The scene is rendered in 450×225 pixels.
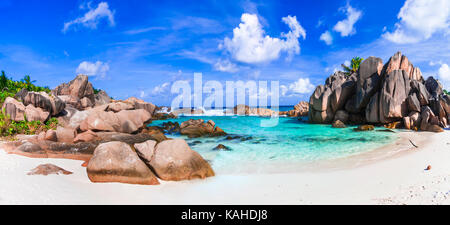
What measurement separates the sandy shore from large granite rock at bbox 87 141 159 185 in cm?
26

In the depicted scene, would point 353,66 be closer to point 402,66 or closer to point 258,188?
point 402,66

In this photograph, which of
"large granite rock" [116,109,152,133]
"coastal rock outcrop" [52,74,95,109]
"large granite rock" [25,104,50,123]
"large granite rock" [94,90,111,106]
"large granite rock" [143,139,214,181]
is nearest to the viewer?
"large granite rock" [143,139,214,181]

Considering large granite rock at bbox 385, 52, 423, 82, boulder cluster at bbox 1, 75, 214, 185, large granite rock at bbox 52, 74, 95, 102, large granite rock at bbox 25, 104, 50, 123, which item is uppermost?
large granite rock at bbox 385, 52, 423, 82

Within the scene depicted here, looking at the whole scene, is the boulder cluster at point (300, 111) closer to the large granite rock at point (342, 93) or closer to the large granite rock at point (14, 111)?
the large granite rock at point (342, 93)

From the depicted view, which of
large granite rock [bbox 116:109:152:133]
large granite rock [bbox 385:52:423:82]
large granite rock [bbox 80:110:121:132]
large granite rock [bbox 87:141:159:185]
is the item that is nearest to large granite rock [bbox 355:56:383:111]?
large granite rock [bbox 385:52:423:82]

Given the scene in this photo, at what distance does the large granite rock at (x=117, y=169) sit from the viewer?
6.25m

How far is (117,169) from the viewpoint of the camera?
20.6 feet

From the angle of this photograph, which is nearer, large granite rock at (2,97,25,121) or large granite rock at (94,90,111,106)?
large granite rock at (2,97,25,121)

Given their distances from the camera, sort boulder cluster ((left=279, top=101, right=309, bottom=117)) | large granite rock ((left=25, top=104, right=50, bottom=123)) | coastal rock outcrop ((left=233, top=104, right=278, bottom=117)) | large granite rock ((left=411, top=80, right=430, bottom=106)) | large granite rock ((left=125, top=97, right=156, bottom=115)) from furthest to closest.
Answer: coastal rock outcrop ((left=233, top=104, right=278, bottom=117)) < boulder cluster ((left=279, top=101, right=309, bottom=117)) < large granite rock ((left=125, top=97, right=156, bottom=115)) < large granite rock ((left=411, top=80, right=430, bottom=106)) < large granite rock ((left=25, top=104, right=50, bottom=123))

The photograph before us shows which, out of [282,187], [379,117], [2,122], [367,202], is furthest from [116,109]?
[379,117]

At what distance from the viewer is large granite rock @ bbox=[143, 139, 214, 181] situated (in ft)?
22.2

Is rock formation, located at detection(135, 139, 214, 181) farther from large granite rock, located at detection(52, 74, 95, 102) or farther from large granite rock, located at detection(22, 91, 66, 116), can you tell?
large granite rock, located at detection(52, 74, 95, 102)
